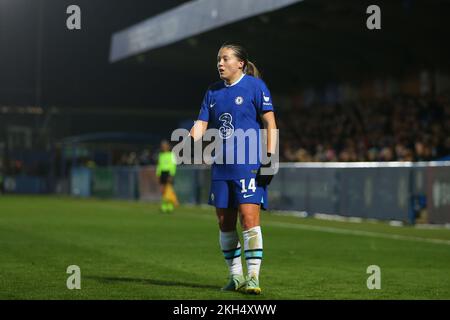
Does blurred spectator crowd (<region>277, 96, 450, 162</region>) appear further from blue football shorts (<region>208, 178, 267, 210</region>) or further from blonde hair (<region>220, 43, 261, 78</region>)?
blue football shorts (<region>208, 178, 267, 210</region>)

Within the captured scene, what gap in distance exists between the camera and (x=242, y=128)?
911 centimetres

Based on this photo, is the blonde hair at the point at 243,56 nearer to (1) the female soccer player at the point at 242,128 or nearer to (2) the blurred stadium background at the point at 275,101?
(1) the female soccer player at the point at 242,128

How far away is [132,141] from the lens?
53.8m

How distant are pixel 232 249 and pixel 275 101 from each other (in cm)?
4096

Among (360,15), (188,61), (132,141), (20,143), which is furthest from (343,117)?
(20,143)

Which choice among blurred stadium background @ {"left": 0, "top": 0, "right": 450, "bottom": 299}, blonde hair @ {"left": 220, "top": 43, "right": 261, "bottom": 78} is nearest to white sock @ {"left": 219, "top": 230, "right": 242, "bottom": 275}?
blurred stadium background @ {"left": 0, "top": 0, "right": 450, "bottom": 299}

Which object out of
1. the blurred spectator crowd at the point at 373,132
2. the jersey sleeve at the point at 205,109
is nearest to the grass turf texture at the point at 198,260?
Result: the jersey sleeve at the point at 205,109

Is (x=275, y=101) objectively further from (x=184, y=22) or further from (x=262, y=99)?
(x=262, y=99)

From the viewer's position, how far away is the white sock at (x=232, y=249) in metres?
9.45

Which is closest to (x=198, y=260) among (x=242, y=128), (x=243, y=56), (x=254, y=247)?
(x=254, y=247)

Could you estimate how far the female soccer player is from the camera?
9.12m

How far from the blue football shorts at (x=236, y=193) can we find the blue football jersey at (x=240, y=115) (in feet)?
0.18
